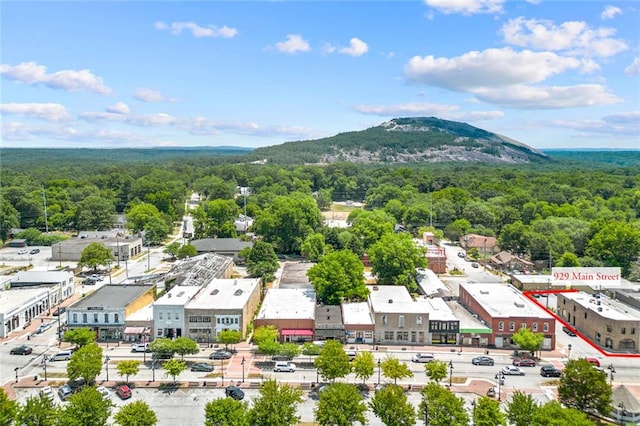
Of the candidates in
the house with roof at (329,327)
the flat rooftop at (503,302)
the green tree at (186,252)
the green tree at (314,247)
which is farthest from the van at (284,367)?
the green tree at (186,252)

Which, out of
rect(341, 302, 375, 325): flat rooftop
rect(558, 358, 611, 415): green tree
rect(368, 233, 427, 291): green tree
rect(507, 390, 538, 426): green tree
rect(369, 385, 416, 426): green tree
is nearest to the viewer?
rect(507, 390, 538, 426): green tree

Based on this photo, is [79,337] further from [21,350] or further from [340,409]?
[340,409]

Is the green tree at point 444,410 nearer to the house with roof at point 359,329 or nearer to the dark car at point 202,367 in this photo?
the house with roof at point 359,329

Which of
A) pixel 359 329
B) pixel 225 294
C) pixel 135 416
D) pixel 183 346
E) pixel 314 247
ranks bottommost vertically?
pixel 359 329

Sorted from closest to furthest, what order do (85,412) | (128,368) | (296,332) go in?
(85,412), (128,368), (296,332)

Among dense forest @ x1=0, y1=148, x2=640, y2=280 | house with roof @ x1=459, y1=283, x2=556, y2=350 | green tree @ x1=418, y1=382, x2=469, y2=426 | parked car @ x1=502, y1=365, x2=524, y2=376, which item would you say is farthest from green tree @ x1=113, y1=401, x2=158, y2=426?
dense forest @ x1=0, y1=148, x2=640, y2=280

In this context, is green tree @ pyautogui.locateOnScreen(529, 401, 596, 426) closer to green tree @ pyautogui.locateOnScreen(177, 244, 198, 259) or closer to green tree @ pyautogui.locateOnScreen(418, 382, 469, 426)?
green tree @ pyautogui.locateOnScreen(418, 382, 469, 426)

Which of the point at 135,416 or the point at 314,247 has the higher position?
the point at 314,247

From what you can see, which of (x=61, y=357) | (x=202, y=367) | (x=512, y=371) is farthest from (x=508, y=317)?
(x=61, y=357)
